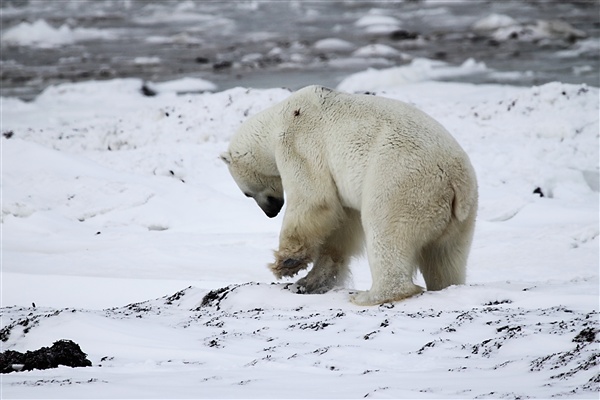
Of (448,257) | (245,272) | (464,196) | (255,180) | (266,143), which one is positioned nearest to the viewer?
(464,196)

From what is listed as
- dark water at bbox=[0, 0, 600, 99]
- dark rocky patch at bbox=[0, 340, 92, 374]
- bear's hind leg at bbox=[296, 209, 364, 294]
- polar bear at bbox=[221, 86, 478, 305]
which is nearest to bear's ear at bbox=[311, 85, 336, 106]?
polar bear at bbox=[221, 86, 478, 305]

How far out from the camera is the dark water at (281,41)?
18.2 metres

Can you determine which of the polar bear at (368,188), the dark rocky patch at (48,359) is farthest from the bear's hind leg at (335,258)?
the dark rocky patch at (48,359)

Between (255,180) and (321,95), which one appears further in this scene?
(255,180)

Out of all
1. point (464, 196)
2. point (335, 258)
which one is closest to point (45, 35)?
point (335, 258)

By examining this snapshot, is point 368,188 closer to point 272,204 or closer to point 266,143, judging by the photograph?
point 266,143

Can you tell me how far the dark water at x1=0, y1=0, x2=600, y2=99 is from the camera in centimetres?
1819

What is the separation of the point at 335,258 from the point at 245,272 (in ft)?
4.41

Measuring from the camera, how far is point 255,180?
21.2ft

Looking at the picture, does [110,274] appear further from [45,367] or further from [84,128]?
[84,128]

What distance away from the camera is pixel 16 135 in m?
12.4

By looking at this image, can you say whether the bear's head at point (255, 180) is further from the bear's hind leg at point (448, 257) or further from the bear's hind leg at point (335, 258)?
the bear's hind leg at point (448, 257)

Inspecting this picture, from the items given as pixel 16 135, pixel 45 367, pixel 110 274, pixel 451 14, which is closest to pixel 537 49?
pixel 451 14

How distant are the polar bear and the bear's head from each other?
0.18 ft
